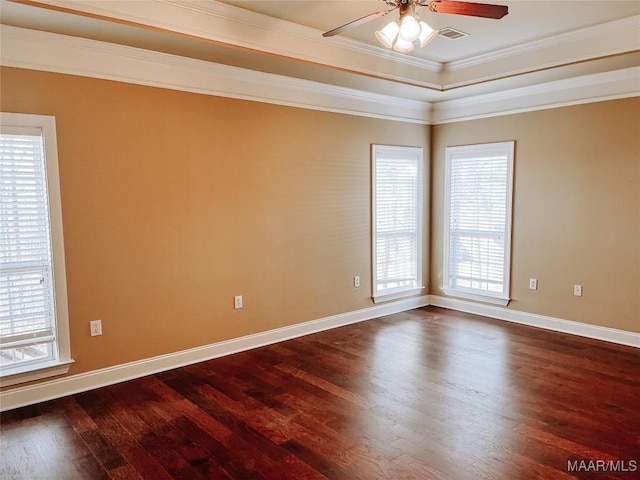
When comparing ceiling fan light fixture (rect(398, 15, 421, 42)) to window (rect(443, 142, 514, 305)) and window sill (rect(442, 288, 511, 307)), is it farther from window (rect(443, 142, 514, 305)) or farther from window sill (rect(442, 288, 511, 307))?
window sill (rect(442, 288, 511, 307))

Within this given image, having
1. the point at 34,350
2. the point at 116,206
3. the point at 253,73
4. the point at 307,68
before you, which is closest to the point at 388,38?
the point at 307,68

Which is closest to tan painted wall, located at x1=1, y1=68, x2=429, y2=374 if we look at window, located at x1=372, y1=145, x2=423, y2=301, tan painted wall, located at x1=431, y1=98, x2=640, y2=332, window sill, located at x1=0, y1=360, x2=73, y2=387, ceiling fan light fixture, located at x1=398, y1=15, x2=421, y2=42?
window sill, located at x1=0, y1=360, x2=73, y2=387

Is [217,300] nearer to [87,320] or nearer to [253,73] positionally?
[87,320]

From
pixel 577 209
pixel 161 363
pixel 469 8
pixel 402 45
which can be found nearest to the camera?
pixel 469 8

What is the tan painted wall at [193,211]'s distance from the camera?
3379 millimetres

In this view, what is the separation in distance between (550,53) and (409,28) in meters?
2.18

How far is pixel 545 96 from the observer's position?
4.78m

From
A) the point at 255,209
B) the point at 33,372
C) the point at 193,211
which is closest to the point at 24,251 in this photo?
the point at 33,372

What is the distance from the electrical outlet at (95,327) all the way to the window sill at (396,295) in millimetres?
3026

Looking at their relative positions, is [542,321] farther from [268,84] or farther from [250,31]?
[250,31]

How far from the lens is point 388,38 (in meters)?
2.70

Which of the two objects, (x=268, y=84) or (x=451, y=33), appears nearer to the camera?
(x=451, y=33)

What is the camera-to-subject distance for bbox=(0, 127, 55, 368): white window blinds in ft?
10.2

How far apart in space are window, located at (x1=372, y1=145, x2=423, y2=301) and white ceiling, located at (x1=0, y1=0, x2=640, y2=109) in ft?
3.33
